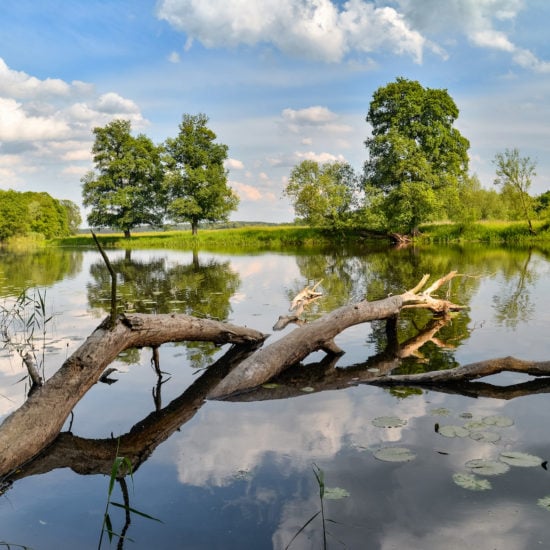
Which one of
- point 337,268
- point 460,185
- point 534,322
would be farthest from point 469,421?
point 460,185

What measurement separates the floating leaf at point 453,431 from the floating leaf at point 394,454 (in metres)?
0.63

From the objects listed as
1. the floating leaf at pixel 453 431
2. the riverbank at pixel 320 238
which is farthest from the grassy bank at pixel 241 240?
the floating leaf at pixel 453 431

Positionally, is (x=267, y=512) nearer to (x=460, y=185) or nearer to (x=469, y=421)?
(x=469, y=421)

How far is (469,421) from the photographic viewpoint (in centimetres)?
629

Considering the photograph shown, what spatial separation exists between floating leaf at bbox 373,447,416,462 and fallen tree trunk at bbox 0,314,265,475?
3.56 meters

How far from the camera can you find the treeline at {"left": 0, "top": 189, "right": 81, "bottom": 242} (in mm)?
82625

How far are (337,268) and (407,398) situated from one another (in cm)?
2103

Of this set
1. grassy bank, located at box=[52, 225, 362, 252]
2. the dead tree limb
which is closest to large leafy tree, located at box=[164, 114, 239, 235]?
grassy bank, located at box=[52, 225, 362, 252]

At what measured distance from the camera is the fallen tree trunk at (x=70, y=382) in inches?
216

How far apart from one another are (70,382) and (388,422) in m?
3.88

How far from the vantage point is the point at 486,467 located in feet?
16.8

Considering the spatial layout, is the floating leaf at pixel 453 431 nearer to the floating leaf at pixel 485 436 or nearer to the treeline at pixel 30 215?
the floating leaf at pixel 485 436

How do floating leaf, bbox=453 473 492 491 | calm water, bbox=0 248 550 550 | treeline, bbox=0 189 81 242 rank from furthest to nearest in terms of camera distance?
treeline, bbox=0 189 81 242 → floating leaf, bbox=453 473 492 491 → calm water, bbox=0 248 550 550

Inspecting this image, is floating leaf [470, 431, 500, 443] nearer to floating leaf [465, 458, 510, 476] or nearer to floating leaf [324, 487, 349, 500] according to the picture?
floating leaf [465, 458, 510, 476]
